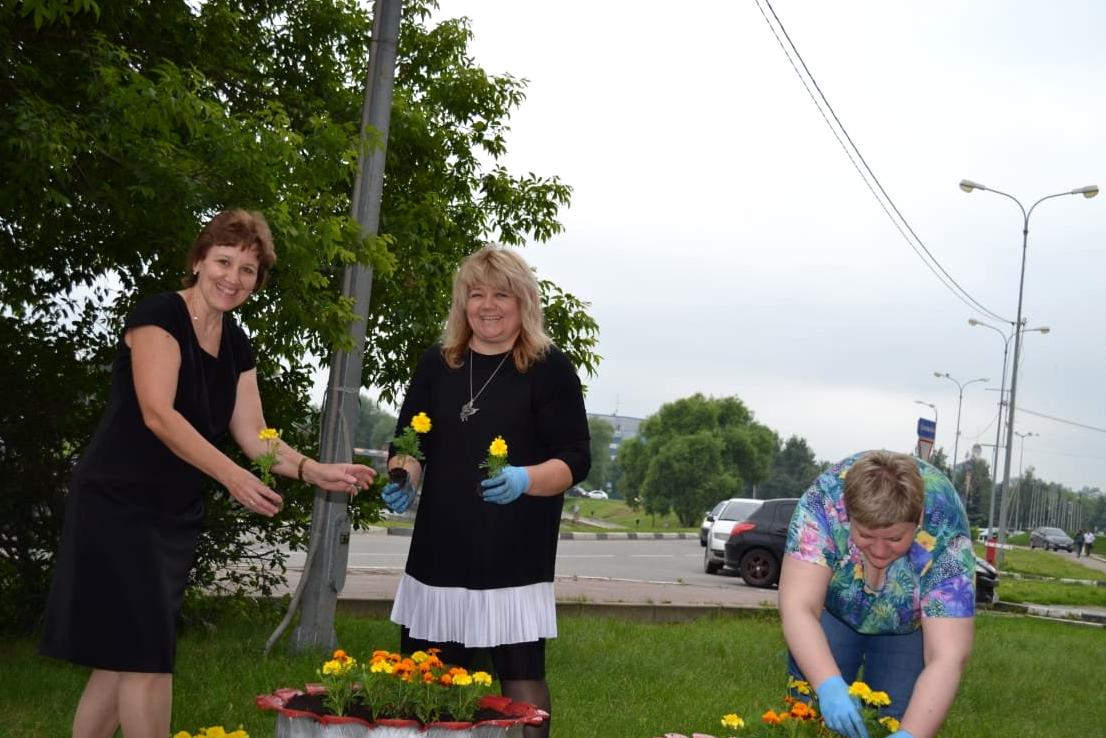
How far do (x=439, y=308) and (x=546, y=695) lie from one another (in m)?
5.54

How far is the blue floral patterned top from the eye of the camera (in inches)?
132

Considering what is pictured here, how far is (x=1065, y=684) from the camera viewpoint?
10.1m

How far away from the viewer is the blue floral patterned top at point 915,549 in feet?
11.0

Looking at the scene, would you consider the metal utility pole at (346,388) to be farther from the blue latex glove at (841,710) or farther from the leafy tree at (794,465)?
the leafy tree at (794,465)

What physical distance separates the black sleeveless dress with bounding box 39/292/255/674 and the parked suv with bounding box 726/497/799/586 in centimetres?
1754

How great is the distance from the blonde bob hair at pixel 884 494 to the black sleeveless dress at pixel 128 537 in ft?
5.75

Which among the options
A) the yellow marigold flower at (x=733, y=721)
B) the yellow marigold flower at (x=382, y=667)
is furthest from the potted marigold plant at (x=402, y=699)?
the yellow marigold flower at (x=733, y=721)

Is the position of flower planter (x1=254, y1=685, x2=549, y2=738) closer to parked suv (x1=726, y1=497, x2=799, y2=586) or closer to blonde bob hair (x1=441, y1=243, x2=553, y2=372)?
blonde bob hair (x1=441, y1=243, x2=553, y2=372)

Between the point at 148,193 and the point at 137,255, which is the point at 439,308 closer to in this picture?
the point at 137,255

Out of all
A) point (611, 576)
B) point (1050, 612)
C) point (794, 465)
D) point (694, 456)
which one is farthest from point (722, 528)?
point (794, 465)

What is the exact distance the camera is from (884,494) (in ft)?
10.2

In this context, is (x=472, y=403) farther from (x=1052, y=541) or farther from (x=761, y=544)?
(x=1052, y=541)

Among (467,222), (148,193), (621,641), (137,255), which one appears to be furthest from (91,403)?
(621,641)

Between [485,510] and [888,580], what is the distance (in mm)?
1183
